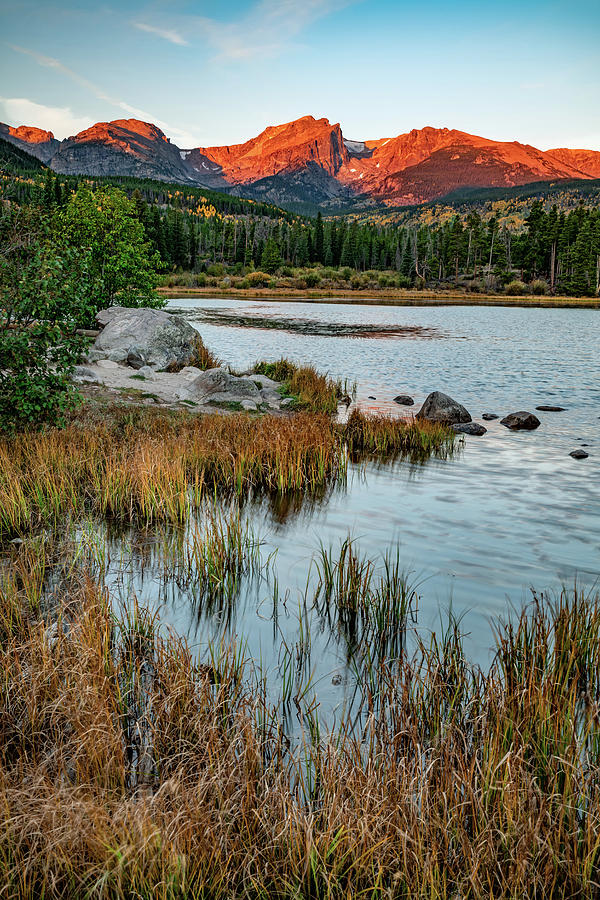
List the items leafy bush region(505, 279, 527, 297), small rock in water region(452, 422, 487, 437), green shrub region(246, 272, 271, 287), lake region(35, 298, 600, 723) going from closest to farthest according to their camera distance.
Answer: lake region(35, 298, 600, 723)
small rock in water region(452, 422, 487, 437)
leafy bush region(505, 279, 527, 297)
green shrub region(246, 272, 271, 287)

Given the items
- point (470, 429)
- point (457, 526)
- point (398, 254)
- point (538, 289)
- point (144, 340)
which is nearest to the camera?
point (457, 526)

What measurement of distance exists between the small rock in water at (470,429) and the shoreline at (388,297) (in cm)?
6465

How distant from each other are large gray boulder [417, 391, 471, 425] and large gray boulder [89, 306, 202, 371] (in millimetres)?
9149

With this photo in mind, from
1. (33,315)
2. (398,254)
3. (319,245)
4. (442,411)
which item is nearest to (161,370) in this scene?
(442,411)

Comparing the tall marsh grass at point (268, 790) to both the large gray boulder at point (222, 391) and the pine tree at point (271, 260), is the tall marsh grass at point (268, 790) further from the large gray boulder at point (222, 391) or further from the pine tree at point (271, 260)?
the pine tree at point (271, 260)

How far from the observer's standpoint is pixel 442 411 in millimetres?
15625

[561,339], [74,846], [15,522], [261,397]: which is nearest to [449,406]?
[261,397]

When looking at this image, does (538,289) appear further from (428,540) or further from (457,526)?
(428,540)

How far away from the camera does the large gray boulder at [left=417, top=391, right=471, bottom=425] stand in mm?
15484

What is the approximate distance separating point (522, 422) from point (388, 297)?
80.3m

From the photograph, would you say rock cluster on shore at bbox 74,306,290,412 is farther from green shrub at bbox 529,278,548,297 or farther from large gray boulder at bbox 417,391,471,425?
green shrub at bbox 529,278,548,297

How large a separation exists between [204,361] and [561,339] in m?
26.2

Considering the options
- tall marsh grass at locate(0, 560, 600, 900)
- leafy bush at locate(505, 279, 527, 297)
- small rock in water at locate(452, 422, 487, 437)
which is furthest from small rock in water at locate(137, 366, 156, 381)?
leafy bush at locate(505, 279, 527, 297)

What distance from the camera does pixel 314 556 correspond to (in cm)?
731
